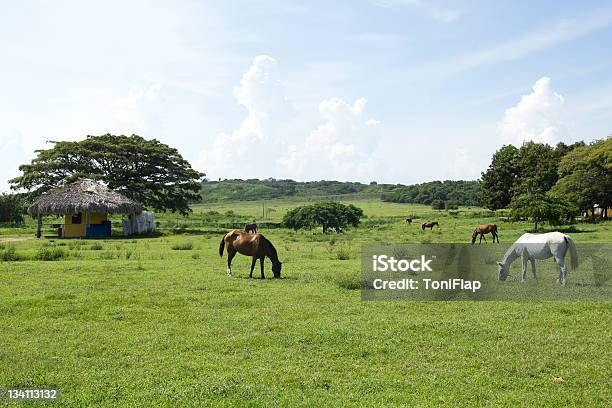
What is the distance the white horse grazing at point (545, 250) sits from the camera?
13.9m

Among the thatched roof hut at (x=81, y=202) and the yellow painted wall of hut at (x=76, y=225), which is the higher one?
the thatched roof hut at (x=81, y=202)

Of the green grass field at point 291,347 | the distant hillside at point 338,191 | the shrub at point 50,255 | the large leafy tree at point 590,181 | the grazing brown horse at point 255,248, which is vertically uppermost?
the distant hillside at point 338,191

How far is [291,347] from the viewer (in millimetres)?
8617

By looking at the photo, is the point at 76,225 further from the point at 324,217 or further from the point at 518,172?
the point at 518,172

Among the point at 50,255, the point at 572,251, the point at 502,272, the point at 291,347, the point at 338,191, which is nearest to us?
the point at 291,347

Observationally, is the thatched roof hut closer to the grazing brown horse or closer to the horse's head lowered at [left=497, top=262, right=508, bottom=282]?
the grazing brown horse

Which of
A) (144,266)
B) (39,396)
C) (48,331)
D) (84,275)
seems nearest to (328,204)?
(144,266)

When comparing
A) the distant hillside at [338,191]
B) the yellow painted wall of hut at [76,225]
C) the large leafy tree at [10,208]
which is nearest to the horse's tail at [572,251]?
the yellow painted wall of hut at [76,225]

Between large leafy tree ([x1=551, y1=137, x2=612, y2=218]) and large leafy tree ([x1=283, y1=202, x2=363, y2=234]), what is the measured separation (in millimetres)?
16988

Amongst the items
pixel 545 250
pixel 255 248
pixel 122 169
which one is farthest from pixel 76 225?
pixel 545 250

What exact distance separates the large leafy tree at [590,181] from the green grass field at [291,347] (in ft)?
116

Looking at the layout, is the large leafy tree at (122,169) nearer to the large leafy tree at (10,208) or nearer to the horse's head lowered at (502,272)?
the large leafy tree at (10,208)

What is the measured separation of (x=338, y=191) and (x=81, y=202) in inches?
4393

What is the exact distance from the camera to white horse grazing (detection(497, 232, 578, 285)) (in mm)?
13930
